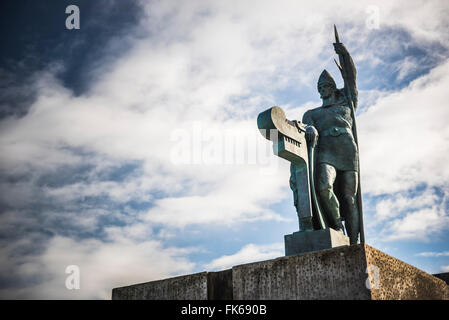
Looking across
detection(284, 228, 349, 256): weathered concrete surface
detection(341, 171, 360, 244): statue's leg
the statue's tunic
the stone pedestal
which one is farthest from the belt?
the stone pedestal

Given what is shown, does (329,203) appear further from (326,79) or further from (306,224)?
(326,79)

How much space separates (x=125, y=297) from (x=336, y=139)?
12.6 feet

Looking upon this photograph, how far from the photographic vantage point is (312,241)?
6.04m

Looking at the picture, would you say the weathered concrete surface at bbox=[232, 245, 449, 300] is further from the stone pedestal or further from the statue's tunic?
the statue's tunic

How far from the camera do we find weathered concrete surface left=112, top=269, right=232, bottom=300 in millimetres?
5477

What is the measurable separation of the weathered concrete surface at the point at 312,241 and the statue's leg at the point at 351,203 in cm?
116

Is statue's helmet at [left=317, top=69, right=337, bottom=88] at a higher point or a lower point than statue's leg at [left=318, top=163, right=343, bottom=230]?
higher

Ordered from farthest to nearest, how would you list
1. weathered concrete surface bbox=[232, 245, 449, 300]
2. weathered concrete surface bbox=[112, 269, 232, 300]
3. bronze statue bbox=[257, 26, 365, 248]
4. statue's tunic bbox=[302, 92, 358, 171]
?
statue's tunic bbox=[302, 92, 358, 171] → bronze statue bbox=[257, 26, 365, 248] → weathered concrete surface bbox=[112, 269, 232, 300] → weathered concrete surface bbox=[232, 245, 449, 300]

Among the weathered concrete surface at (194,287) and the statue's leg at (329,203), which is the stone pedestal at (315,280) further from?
the statue's leg at (329,203)
